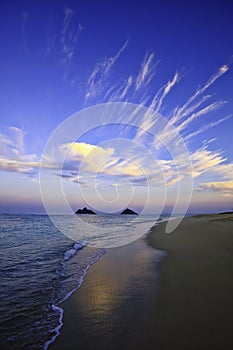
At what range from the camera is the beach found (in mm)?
3779

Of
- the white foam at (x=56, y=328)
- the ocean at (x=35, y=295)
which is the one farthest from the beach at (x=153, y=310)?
the ocean at (x=35, y=295)

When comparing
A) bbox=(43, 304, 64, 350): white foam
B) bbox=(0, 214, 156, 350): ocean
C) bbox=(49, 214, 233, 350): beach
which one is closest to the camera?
bbox=(49, 214, 233, 350): beach

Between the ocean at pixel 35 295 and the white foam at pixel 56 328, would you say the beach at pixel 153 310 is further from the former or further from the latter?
the ocean at pixel 35 295

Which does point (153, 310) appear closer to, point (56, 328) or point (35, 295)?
point (56, 328)

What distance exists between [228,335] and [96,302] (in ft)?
10.4

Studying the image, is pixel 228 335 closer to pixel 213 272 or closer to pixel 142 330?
pixel 142 330

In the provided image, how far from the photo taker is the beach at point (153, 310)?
3.78m

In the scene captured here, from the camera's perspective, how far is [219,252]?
10992 mm

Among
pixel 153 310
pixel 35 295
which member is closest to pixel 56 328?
pixel 153 310

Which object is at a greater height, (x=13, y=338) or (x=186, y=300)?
(x=186, y=300)

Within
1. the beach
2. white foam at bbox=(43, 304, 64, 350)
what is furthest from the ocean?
the beach

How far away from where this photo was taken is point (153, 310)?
4898 mm

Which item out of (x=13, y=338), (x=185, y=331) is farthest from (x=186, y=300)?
(x=13, y=338)

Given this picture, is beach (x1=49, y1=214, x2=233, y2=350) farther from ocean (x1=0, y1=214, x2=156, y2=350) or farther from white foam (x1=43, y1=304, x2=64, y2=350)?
ocean (x1=0, y1=214, x2=156, y2=350)
